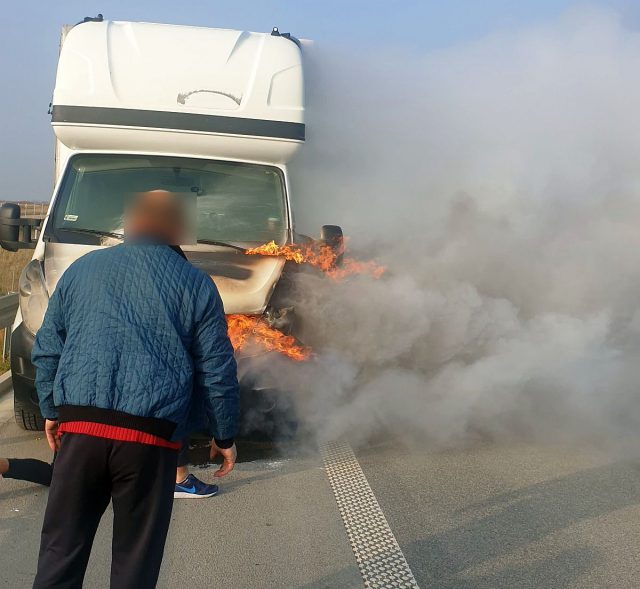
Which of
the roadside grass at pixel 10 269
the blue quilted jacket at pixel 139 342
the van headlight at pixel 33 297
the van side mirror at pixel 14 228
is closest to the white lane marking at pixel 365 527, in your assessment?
the blue quilted jacket at pixel 139 342

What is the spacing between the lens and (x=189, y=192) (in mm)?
6418

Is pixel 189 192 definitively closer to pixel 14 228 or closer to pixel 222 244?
pixel 222 244

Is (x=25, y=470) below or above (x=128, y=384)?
below

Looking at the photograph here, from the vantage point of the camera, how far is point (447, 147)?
9281 millimetres

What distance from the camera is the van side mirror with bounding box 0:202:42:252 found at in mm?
6466

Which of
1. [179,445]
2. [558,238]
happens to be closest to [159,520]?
[179,445]

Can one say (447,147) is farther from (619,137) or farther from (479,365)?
(479,365)

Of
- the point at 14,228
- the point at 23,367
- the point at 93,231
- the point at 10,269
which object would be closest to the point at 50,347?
the point at 23,367

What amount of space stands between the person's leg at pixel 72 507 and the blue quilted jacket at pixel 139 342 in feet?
0.52

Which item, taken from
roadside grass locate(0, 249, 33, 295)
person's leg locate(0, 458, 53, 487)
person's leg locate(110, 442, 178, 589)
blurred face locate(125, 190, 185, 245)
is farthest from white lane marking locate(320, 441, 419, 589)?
roadside grass locate(0, 249, 33, 295)

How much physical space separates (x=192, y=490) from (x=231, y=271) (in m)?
1.68

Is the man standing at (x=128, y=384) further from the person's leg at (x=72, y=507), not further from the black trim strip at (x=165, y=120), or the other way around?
the black trim strip at (x=165, y=120)

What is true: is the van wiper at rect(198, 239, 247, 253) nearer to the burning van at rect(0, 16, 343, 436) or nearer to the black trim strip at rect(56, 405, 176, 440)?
the burning van at rect(0, 16, 343, 436)

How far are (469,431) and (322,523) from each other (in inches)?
90.5
